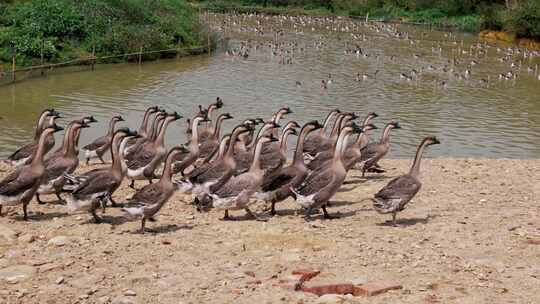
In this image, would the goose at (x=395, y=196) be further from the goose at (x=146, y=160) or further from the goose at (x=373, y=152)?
the goose at (x=146, y=160)

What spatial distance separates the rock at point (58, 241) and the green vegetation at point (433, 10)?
175ft

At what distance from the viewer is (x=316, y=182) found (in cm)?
1275

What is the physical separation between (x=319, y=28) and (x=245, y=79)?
33.3 meters

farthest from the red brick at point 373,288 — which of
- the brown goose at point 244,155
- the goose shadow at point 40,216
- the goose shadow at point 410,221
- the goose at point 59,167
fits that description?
the goose at point 59,167

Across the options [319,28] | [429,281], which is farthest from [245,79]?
[319,28]

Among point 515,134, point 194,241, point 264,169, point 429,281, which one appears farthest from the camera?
point 515,134

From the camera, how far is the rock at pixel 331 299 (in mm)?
8484

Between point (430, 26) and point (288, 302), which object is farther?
point (430, 26)

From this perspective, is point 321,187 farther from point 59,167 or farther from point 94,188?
point 59,167

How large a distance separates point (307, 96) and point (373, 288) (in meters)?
24.5

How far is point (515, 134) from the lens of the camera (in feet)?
86.7

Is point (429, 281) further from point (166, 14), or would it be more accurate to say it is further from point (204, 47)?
point (166, 14)

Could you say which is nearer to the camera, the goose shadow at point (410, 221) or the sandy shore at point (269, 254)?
the sandy shore at point (269, 254)

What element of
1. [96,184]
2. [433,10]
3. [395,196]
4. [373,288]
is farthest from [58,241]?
[433,10]
